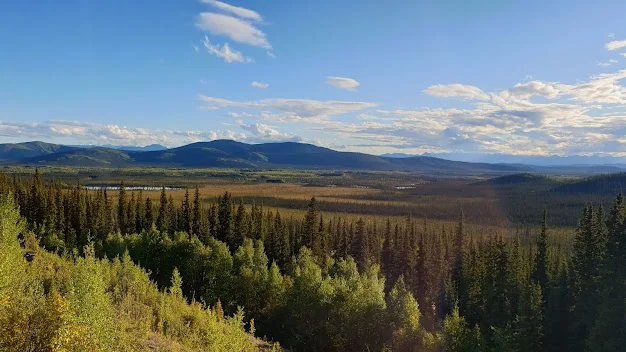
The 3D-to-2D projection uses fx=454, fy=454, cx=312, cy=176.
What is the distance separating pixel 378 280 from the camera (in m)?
88.1

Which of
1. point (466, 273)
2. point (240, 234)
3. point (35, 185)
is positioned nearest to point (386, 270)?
point (466, 273)

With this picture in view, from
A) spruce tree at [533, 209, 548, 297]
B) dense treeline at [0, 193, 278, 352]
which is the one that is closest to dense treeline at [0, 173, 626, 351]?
spruce tree at [533, 209, 548, 297]

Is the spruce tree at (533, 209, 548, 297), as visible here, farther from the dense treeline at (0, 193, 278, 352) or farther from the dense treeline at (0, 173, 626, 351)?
the dense treeline at (0, 193, 278, 352)

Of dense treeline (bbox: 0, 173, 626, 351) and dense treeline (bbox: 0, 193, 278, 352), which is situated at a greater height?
dense treeline (bbox: 0, 193, 278, 352)

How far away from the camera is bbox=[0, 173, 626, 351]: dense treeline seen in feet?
184

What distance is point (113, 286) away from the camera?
45031 mm

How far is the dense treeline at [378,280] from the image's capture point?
56.2 metres

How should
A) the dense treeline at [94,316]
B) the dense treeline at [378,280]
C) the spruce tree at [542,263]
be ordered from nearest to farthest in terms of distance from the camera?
the dense treeline at [94,316] → the dense treeline at [378,280] → the spruce tree at [542,263]

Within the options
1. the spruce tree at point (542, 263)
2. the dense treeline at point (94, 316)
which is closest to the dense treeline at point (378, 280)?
the spruce tree at point (542, 263)

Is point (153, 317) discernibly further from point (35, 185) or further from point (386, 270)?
point (35, 185)

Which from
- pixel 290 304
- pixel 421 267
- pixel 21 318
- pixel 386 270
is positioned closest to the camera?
pixel 21 318

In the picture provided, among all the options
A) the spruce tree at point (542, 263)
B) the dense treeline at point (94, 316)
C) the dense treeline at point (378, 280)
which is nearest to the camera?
the dense treeline at point (94, 316)

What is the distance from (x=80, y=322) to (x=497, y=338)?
44557mm

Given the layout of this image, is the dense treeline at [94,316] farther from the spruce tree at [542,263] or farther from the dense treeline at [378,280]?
the spruce tree at [542,263]
